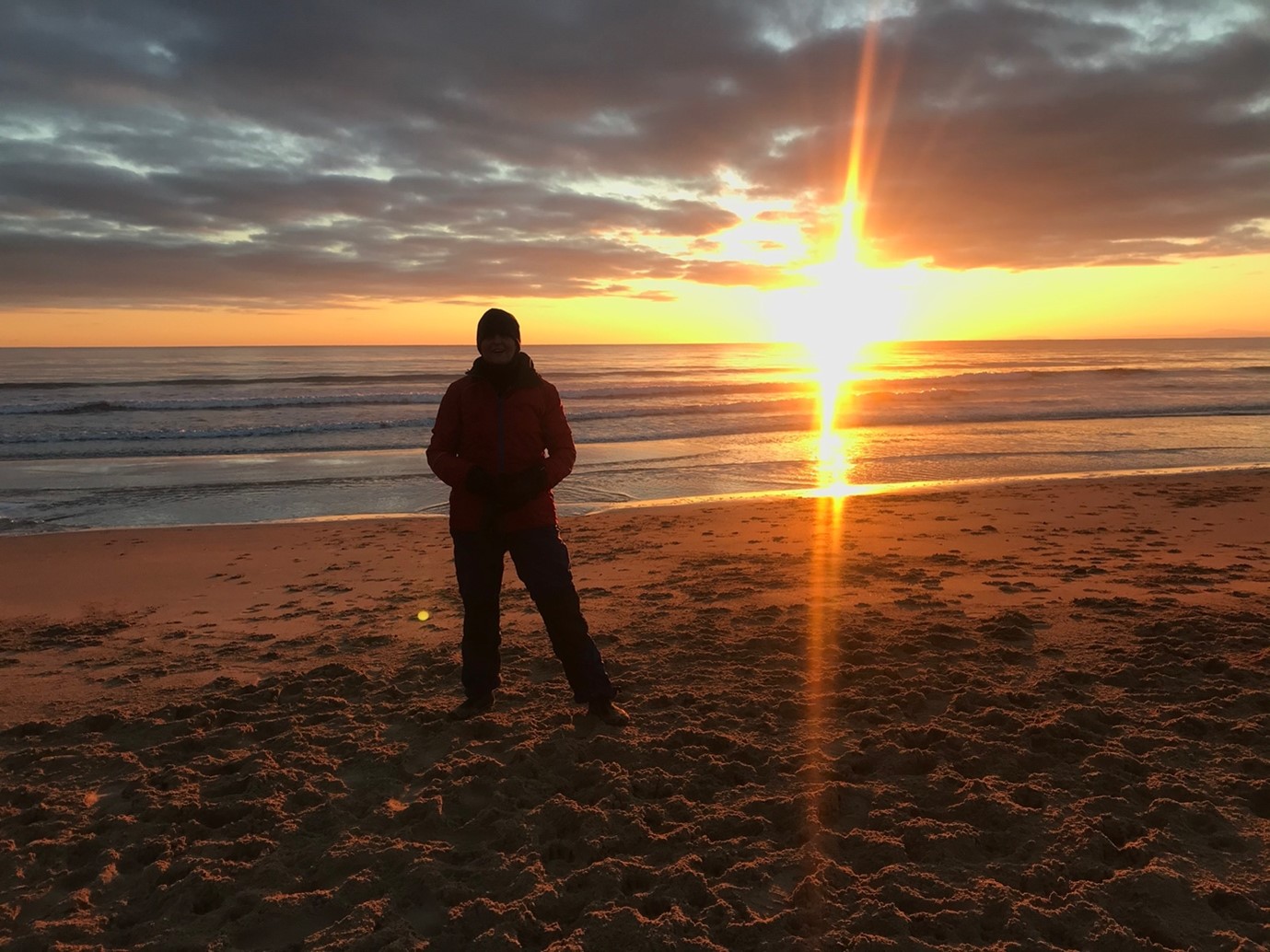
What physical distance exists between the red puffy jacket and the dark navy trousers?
0.11 metres

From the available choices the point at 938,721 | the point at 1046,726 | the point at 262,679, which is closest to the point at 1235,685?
the point at 1046,726

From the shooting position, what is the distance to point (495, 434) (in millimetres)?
4043

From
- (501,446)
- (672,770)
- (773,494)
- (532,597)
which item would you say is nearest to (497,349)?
(501,446)

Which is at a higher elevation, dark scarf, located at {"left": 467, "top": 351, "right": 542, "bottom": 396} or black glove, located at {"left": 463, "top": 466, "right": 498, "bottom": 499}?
dark scarf, located at {"left": 467, "top": 351, "right": 542, "bottom": 396}

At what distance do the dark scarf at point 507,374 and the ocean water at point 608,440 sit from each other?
7205 mm

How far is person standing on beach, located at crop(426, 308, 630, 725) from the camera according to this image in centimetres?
397

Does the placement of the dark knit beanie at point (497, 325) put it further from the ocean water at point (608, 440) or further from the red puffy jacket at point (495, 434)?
the ocean water at point (608, 440)

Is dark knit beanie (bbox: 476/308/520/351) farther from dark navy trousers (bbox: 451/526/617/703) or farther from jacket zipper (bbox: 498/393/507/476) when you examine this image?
dark navy trousers (bbox: 451/526/617/703)

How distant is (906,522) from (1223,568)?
3134 millimetres

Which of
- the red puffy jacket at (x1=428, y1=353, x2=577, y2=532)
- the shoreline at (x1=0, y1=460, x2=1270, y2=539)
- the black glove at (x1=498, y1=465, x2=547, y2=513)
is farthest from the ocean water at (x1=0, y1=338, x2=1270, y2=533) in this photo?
the black glove at (x1=498, y1=465, x2=547, y2=513)

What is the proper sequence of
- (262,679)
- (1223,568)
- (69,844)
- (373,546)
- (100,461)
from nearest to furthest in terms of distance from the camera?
(69,844), (262,679), (1223,568), (373,546), (100,461)

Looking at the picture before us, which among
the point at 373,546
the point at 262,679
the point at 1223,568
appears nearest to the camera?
the point at 262,679

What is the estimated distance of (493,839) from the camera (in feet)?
10.7

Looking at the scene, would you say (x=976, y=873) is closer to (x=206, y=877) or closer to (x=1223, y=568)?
(x=206, y=877)
